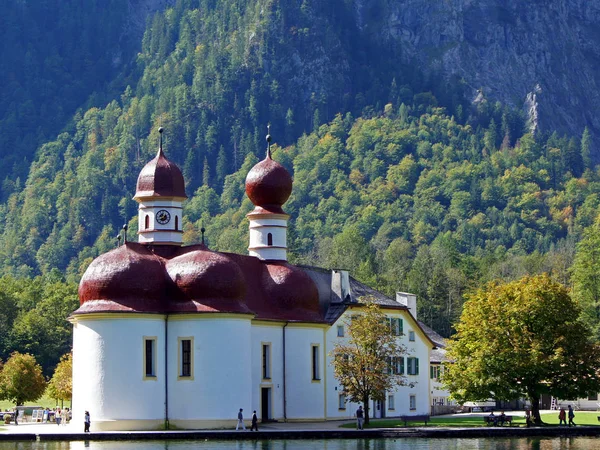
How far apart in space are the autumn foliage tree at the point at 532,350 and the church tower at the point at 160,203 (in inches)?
825

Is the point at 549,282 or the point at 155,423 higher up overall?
the point at 549,282

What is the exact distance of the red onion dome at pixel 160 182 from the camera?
9744 centimetres

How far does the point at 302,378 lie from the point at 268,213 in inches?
453

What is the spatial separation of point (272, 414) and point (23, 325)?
220 feet

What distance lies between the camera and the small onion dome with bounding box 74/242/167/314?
90.3m

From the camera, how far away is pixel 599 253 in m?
148

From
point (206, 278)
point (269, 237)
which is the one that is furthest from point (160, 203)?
point (269, 237)

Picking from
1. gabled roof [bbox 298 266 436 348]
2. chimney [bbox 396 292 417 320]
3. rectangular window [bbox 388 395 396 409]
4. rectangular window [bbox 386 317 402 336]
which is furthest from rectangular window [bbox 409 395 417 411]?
chimney [bbox 396 292 417 320]

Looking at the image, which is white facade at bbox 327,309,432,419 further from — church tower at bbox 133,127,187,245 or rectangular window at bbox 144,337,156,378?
rectangular window at bbox 144,337,156,378

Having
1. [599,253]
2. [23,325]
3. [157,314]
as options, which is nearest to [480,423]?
[157,314]

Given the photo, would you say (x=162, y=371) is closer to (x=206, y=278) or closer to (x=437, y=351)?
(x=206, y=278)

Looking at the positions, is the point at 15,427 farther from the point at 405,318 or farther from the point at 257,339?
the point at 405,318

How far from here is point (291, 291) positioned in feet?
326

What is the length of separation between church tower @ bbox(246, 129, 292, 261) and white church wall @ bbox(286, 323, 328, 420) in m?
5.97
